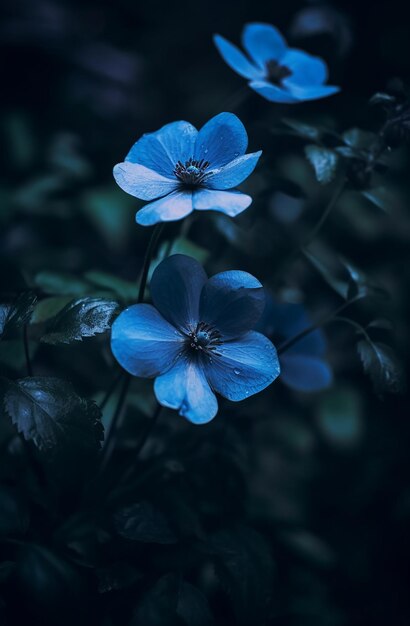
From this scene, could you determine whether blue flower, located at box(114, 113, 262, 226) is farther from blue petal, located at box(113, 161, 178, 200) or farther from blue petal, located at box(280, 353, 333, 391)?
blue petal, located at box(280, 353, 333, 391)

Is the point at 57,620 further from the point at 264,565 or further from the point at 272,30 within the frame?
the point at 272,30

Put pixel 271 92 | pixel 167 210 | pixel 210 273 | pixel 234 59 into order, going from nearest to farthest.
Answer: pixel 167 210, pixel 271 92, pixel 234 59, pixel 210 273

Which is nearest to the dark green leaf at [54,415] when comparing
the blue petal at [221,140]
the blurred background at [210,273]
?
the blurred background at [210,273]

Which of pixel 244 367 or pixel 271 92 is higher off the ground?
pixel 271 92

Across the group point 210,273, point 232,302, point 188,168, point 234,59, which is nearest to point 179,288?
point 232,302

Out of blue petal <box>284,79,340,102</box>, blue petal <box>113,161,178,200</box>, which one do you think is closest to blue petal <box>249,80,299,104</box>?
blue petal <box>284,79,340,102</box>

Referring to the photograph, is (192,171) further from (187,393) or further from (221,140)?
(187,393)
